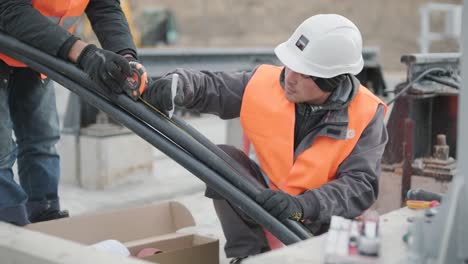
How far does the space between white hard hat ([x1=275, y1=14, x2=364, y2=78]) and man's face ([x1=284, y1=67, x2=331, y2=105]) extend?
0.05 meters

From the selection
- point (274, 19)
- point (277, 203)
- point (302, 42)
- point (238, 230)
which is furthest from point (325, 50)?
point (274, 19)

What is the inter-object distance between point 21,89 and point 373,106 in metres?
1.50

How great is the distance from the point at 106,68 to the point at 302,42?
2.91 ft

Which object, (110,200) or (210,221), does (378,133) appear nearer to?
(210,221)

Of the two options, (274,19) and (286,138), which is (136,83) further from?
(274,19)

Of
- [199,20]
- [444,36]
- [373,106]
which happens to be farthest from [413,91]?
[199,20]

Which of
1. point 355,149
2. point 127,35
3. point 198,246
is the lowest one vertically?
point 198,246

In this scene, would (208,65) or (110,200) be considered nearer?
(110,200)

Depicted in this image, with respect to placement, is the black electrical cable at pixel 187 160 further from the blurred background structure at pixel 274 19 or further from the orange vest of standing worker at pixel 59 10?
the blurred background structure at pixel 274 19

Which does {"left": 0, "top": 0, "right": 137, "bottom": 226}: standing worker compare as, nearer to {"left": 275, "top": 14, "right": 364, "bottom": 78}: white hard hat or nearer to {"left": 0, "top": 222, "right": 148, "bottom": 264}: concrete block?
{"left": 0, "top": 222, "right": 148, "bottom": 264}: concrete block

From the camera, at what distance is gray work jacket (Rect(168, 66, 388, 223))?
3.09 metres

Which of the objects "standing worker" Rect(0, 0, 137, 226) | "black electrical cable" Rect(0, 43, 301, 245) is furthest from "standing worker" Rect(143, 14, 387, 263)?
"standing worker" Rect(0, 0, 137, 226)

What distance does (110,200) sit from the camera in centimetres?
521

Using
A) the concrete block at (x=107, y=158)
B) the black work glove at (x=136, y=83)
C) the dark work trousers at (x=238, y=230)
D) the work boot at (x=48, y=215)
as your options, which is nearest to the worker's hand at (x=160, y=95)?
the black work glove at (x=136, y=83)
